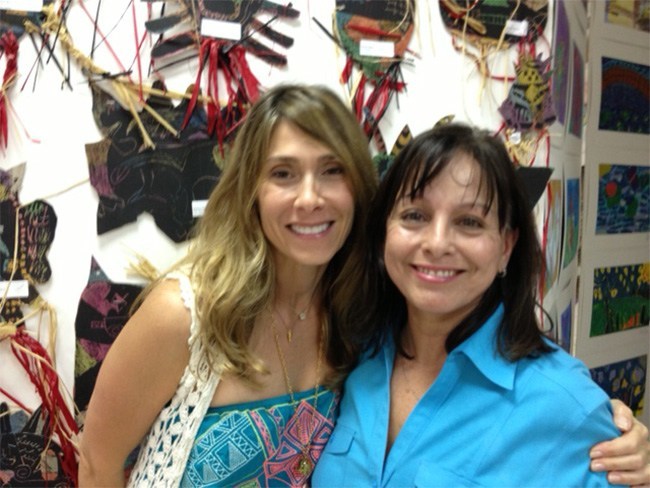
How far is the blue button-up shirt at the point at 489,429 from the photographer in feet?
2.86

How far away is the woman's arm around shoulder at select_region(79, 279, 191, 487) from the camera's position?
104 cm

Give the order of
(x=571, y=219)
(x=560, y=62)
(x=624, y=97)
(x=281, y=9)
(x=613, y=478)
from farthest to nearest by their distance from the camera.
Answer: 1. (x=624, y=97)
2. (x=571, y=219)
3. (x=560, y=62)
4. (x=281, y=9)
5. (x=613, y=478)

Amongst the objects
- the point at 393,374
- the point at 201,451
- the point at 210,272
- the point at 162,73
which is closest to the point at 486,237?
the point at 393,374

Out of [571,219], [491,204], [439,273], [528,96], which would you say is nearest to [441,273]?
[439,273]

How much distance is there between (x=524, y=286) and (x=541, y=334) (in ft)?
0.35

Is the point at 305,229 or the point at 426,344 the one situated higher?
the point at 305,229

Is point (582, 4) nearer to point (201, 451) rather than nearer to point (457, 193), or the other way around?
point (457, 193)

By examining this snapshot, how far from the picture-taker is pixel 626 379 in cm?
214

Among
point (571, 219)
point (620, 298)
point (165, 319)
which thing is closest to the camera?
point (165, 319)

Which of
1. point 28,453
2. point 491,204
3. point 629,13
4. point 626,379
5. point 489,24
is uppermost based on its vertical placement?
point 629,13

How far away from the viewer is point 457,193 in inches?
37.0

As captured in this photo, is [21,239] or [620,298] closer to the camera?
[21,239]

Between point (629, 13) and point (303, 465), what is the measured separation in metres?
2.07

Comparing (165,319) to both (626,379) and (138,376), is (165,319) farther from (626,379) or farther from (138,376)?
(626,379)
